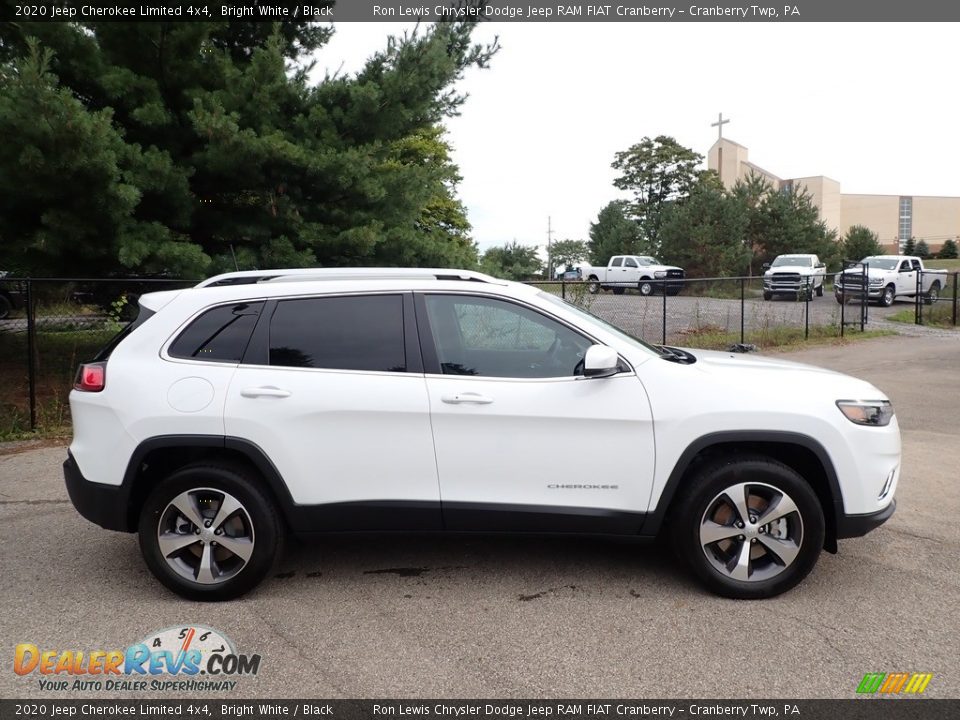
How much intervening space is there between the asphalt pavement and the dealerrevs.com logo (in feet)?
0.18

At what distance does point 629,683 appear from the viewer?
10.1 ft

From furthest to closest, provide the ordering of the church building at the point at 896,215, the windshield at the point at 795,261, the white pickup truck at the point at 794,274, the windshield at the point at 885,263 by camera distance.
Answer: the church building at the point at 896,215 → the windshield at the point at 795,261 → the windshield at the point at 885,263 → the white pickup truck at the point at 794,274

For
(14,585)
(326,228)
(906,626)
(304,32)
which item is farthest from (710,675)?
(304,32)

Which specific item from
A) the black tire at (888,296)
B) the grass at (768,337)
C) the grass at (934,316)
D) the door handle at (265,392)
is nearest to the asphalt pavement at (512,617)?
the door handle at (265,392)

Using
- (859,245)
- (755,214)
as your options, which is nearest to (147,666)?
(755,214)

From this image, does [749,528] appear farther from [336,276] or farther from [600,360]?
[336,276]

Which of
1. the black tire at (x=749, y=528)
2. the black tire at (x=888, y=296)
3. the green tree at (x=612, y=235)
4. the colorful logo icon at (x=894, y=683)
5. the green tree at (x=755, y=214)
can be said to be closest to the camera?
the colorful logo icon at (x=894, y=683)

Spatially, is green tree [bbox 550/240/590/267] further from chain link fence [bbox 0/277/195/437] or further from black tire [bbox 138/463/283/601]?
black tire [bbox 138/463/283/601]

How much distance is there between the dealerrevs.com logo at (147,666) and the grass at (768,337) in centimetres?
1398

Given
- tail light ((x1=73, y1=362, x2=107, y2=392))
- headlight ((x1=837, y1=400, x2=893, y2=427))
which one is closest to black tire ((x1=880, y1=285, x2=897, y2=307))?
headlight ((x1=837, y1=400, x2=893, y2=427))

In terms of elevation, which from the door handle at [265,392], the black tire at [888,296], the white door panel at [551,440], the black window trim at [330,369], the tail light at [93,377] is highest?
the black window trim at [330,369]

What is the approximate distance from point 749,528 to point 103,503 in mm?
3371

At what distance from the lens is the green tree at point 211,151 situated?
8.51 m

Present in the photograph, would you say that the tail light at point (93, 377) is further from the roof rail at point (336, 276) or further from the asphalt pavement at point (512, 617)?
the asphalt pavement at point (512, 617)
